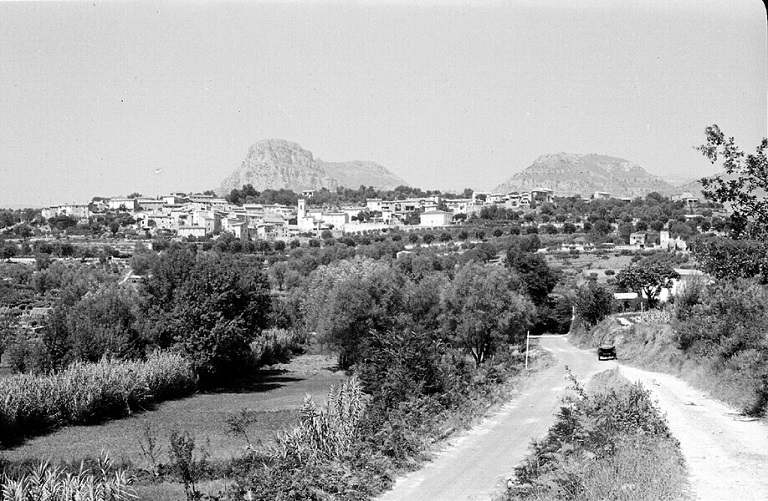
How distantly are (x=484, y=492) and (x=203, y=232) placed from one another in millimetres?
118355

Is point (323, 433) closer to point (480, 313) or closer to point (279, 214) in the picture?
point (480, 313)

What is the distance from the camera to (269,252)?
104125mm

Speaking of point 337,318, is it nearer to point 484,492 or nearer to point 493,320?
point 493,320

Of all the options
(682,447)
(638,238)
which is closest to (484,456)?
(682,447)

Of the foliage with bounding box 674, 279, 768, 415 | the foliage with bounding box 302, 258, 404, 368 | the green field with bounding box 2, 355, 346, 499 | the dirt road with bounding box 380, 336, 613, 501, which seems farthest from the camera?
the foliage with bounding box 302, 258, 404, 368

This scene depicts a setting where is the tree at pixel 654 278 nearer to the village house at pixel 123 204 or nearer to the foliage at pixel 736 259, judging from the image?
the foliage at pixel 736 259

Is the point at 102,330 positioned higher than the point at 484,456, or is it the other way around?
the point at 484,456

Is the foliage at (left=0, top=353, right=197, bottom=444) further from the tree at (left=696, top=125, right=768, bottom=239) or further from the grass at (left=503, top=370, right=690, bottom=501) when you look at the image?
the tree at (left=696, top=125, right=768, bottom=239)

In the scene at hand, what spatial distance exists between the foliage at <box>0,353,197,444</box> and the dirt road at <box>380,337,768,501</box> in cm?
1333

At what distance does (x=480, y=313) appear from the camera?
30.8 meters

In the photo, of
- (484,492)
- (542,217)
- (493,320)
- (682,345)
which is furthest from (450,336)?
(542,217)

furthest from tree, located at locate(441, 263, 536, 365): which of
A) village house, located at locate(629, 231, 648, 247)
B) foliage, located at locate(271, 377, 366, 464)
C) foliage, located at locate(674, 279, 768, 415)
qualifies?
village house, located at locate(629, 231, 648, 247)

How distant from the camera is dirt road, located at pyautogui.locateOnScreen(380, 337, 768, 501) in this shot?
30.2 ft

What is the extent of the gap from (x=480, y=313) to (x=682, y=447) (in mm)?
19834
